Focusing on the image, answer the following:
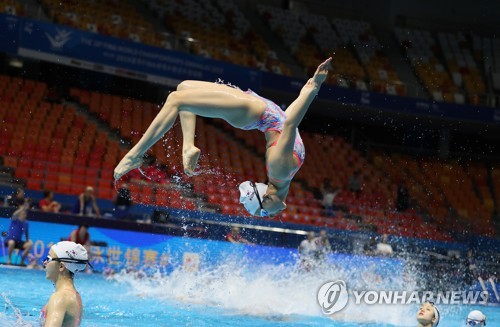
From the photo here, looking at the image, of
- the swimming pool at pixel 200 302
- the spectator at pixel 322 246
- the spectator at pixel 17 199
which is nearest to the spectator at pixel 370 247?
the spectator at pixel 322 246

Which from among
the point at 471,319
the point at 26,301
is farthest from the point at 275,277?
the point at 471,319

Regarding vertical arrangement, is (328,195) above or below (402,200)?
below

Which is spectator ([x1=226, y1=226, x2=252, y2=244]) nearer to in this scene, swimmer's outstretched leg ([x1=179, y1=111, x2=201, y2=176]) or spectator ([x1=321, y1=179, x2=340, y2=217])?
spectator ([x1=321, y1=179, x2=340, y2=217])

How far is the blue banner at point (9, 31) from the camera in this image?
18.3 m

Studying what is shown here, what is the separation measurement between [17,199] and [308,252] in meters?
5.77

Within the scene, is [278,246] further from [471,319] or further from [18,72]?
[18,72]

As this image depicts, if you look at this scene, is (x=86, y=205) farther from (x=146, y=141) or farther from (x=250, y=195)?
(x=250, y=195)

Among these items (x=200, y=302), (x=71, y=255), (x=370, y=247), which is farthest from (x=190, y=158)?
(x=370, y=247)

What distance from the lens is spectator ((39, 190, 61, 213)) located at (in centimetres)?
1453

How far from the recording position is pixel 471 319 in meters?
7.99

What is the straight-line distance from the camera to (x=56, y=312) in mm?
4836

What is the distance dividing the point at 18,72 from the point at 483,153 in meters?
15.7

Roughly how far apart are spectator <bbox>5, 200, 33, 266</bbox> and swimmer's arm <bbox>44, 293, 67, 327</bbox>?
9.18 meters

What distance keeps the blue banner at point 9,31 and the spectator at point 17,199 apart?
5396 millimetres
